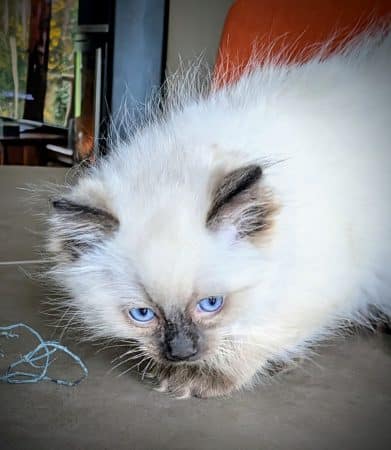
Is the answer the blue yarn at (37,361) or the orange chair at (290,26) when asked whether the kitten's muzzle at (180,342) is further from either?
the orange chair at (290,26)

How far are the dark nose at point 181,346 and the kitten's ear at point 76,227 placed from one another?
0.75ft

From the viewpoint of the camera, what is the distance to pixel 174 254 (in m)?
1.08

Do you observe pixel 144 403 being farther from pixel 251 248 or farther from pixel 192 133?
pixel 192 133

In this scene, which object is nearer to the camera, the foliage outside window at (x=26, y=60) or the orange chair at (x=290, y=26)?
the orange chair at (x=290, y=26)

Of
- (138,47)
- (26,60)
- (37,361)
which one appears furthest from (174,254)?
(26,60)

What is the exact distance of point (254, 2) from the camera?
7.66ft

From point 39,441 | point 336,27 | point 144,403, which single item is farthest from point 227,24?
point 39,441

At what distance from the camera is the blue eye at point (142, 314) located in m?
1.17

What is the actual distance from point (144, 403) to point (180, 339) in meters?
0.14

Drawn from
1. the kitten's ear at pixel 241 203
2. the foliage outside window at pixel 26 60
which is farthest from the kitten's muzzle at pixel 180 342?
the foliage outside window at pixel 26 60

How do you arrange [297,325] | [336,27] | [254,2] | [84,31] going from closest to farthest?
[297,325], [336,27], [254,2], [84,31]

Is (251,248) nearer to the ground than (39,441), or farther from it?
farther from it

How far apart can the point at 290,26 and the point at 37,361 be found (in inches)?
56.7

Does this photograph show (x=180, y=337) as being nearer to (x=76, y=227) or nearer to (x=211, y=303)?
(x=211, y=303)
